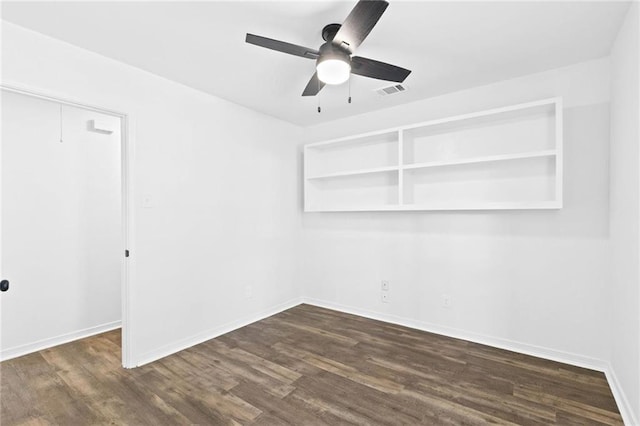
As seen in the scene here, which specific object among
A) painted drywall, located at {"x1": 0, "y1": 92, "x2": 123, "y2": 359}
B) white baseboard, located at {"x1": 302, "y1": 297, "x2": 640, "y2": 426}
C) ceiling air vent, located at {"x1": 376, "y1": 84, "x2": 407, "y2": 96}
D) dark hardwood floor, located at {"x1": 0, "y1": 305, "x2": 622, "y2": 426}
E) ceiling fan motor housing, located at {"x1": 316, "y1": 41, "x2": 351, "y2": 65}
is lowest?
dark hardwood floor, located at {"x1": 0, "y1": 305, "x2": 622, "y2": 426}

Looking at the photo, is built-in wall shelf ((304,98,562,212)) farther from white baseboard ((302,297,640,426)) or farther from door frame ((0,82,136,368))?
door frame ((0,82,136,368))

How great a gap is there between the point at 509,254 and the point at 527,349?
860 mm

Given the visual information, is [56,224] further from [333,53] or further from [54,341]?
[333,53]

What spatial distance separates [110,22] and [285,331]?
120 inches

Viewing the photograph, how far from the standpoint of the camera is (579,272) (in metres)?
2.64

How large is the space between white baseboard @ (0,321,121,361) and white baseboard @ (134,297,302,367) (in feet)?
3.78

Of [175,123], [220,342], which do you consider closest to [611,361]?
[220,342]

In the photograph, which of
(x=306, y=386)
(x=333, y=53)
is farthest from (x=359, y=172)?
(x=306, y=386)

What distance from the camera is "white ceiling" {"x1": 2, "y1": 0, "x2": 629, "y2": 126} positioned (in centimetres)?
191

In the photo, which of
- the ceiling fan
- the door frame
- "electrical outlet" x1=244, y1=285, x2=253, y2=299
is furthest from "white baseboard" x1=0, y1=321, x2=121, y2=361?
the ceiling fan

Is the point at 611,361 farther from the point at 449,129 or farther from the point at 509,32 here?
the point at 509,32

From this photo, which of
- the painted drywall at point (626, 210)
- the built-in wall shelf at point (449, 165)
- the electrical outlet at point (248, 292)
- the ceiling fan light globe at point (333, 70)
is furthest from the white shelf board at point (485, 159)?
the electrical outlet at point (248, 292)

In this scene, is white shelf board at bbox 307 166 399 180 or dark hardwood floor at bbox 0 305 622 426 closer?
dark hardwood floor at bbox 0 305 622 426

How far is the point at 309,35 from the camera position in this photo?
2184 mm
